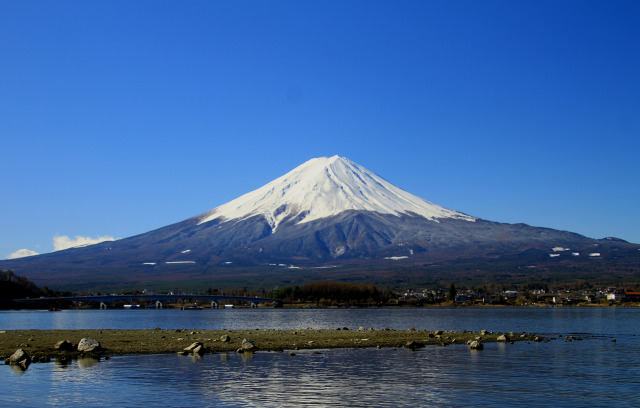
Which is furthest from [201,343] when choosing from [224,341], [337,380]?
[337,380]

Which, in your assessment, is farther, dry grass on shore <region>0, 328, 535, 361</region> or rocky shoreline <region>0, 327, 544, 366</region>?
dry grass on shore <region>0, 328, 535, 361</region>

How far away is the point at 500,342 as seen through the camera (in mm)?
44438

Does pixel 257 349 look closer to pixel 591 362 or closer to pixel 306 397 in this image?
pixel 306 397

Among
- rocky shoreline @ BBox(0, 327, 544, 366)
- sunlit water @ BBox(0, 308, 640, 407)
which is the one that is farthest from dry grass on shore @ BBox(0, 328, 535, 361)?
sunlit water @ BBox(0, 308, 640, 407)

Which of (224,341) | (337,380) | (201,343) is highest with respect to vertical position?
(201,343)

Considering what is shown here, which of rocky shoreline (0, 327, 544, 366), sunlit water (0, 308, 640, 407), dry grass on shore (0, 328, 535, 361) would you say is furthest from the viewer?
dry grass on shore (0, 328, 535, 361)

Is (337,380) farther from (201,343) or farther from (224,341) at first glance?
(224,341)

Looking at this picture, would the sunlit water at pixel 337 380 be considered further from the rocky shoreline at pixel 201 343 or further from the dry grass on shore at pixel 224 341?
the dry grass on shore at pixel 224 341

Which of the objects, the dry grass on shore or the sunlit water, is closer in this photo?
the sunlit water

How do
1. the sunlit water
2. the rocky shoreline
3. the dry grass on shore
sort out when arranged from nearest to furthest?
the sunlit water < the rocky shoreline < the dry grass on shore

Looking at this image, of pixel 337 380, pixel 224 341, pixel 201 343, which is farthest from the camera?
pixel 224 341

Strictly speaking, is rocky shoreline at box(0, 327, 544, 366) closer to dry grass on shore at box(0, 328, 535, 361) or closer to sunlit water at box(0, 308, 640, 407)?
dry grass on shore at box(0, 328, 535, 361)

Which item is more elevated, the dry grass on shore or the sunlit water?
the dry grass on shore

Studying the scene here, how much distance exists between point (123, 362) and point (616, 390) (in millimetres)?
21385
